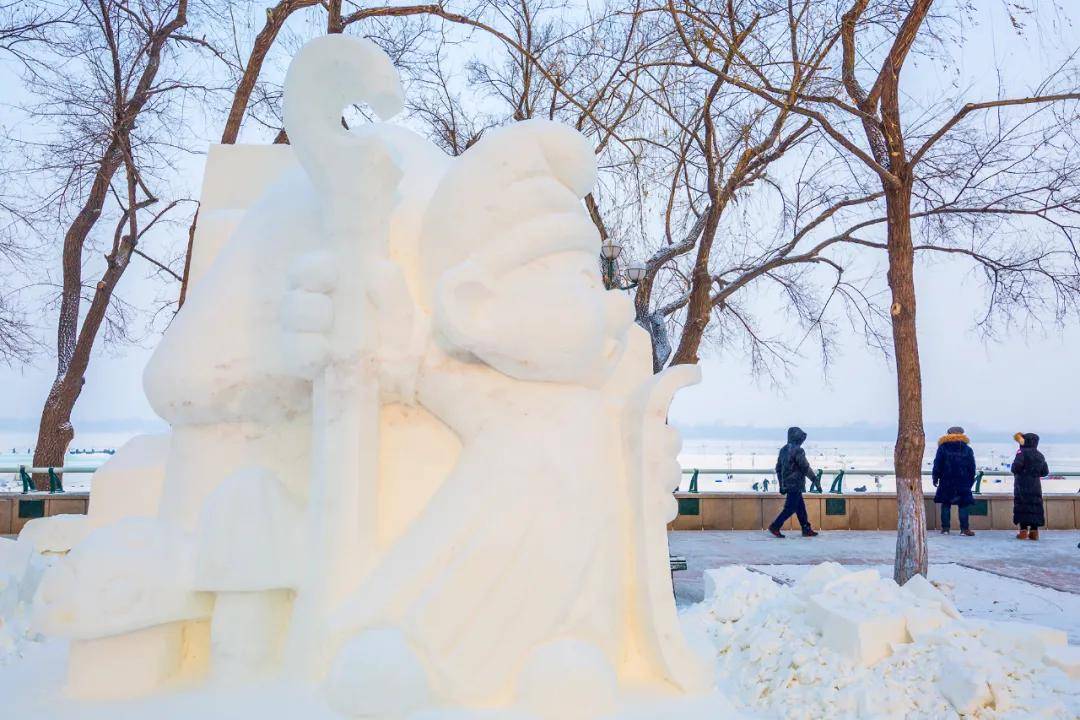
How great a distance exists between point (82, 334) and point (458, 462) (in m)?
10.6

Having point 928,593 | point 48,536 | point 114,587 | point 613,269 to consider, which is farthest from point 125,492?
point 613,269

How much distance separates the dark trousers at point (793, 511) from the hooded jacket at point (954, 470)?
1.95m

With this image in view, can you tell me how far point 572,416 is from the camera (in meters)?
1.93

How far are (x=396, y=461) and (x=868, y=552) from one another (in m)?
8.95

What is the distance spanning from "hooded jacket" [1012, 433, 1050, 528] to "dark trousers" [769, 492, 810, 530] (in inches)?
A: 111

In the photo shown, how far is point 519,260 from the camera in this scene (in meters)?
1.91

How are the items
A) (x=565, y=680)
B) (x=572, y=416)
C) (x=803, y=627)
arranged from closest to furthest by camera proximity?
1. (x=565, y=680)
2. (x=572, y=416)
3. (x=803, y=627)

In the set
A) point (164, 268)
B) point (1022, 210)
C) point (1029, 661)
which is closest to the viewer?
point (1029, 661)

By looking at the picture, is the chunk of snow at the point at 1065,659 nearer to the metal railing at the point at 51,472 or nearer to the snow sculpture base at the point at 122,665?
the snow sculpture base at the point at 122,665

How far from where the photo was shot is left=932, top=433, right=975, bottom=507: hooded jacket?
1054 cm

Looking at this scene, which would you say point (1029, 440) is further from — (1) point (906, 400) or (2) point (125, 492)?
(2) point (125, 492)

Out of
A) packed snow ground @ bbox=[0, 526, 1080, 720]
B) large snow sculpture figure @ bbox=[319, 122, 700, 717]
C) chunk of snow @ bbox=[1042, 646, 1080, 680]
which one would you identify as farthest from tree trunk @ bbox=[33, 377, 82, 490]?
chunk of snow @ bbox=[1042, 646, 1080, 680]

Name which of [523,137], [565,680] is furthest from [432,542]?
[523,137]

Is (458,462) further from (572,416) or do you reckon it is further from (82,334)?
(82,334)
